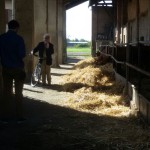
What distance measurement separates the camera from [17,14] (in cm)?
1727

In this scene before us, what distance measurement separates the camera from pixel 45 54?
1611 cm

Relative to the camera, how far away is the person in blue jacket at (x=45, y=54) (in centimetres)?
1599

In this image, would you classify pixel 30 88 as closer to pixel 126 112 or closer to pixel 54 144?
pixel 126 112

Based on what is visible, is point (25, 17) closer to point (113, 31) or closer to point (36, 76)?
point (36, 76)

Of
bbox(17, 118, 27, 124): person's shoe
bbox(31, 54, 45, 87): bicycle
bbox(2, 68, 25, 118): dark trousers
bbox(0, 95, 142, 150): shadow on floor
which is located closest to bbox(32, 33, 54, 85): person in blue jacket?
bbox(31, 54, 45, 87): bicycle

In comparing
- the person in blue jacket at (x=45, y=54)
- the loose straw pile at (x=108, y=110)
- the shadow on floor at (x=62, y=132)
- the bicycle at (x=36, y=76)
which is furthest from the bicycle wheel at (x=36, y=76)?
the shadow on floor at (x=62, y=132)

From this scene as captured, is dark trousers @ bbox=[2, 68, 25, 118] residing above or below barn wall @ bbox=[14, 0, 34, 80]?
below

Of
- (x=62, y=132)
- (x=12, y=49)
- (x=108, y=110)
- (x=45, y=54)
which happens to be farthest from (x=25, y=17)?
(x=62, y=132)

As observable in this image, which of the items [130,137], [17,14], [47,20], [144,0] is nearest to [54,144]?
[130,137]

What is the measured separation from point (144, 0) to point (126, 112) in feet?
40.1

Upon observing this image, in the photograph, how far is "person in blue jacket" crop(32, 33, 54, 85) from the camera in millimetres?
15992

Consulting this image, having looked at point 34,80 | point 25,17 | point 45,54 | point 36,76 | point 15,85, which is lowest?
point 34,80

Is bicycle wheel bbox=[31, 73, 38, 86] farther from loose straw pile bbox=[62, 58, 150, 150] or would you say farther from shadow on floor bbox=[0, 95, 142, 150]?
shadow on floor bbox=[0, 95, 142, 150]

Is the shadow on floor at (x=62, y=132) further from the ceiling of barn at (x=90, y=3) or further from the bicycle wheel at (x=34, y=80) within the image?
the ceiling of barn at (x=90, y=3)
